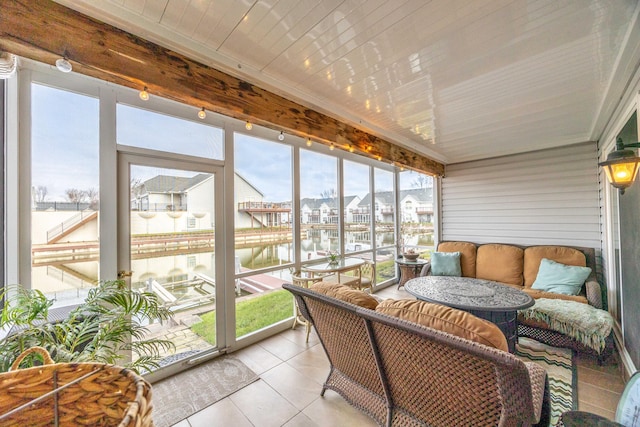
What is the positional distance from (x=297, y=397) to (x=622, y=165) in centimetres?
319

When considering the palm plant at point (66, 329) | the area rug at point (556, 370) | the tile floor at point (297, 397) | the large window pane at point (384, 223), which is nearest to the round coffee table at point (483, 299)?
the area rug at point (556, 370)

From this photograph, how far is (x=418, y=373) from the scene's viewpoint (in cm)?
145

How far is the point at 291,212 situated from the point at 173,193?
1.59m

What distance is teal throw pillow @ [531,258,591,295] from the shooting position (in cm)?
331

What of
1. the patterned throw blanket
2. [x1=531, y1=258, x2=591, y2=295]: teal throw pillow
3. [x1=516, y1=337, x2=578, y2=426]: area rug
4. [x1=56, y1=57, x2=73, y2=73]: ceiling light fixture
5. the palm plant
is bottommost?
[x1=516, y1=337, x2=578, y2=426]: area rug

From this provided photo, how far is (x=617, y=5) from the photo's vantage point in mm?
1374

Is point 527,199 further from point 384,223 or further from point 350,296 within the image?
point 350,296

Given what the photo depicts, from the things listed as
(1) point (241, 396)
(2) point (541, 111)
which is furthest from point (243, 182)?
(2) point (541, 111)

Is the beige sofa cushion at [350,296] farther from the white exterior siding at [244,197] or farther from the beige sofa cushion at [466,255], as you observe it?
the beige sofa cushion at [466,255]

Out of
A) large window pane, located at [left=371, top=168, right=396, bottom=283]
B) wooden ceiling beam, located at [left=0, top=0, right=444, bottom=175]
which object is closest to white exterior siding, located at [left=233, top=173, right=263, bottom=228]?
wooden ceiling beam, located at [left=0, top=0, right=444, bottom=175]

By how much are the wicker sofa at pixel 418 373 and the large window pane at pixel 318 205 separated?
1.92 m

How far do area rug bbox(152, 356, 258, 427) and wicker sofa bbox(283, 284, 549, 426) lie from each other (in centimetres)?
90

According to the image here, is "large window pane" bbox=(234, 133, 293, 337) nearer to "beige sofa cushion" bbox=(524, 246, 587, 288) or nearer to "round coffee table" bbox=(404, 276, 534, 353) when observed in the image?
"round coffee table" bbox=(404, 276, 534, 353)

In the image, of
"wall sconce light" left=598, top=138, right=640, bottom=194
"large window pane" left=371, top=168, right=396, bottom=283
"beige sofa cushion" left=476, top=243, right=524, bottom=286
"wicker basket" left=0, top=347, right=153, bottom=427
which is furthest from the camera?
"large window pane" left=371, top=168, right=396, bottom=283
